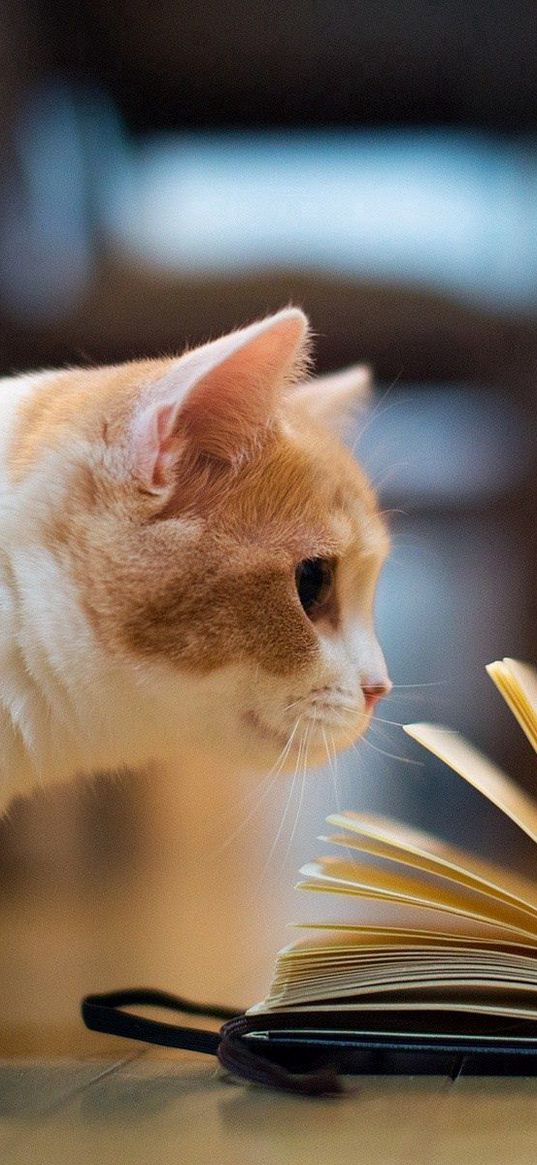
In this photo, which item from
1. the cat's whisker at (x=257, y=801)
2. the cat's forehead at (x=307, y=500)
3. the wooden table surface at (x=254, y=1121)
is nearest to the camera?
the wooden table surface at (x=254, y=1121)

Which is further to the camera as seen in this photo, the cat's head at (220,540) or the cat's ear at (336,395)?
the cat's ear at (336,395)

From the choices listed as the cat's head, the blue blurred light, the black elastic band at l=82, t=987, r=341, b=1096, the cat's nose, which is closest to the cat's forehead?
the cat's head

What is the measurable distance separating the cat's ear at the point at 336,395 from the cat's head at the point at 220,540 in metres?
0.07

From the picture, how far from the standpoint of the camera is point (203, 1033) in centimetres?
82

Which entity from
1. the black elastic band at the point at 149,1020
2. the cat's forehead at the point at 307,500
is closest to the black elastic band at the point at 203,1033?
the black elastic band at the point at 149,1020

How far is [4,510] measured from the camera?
73cm

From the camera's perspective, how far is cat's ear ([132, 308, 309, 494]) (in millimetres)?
655

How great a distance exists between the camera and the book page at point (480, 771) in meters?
0.73

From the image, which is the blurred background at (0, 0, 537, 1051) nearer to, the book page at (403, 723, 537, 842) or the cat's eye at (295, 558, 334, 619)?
the book page at (403, 723, 537, 842)

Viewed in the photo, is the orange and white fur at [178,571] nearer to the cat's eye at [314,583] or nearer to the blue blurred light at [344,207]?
the cat's eye at [314,583]

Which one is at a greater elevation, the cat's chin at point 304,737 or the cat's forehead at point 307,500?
the cat's forehead at point 307,500

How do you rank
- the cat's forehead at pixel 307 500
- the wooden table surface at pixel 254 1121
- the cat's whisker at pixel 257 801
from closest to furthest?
the wooden table surface at pixel 254 1121, the cat's forehead at pixel 307 500, the cat's whisker at pixel 257 801

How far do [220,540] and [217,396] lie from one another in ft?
0.33

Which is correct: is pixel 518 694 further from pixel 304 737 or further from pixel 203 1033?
pixel 203 1033
